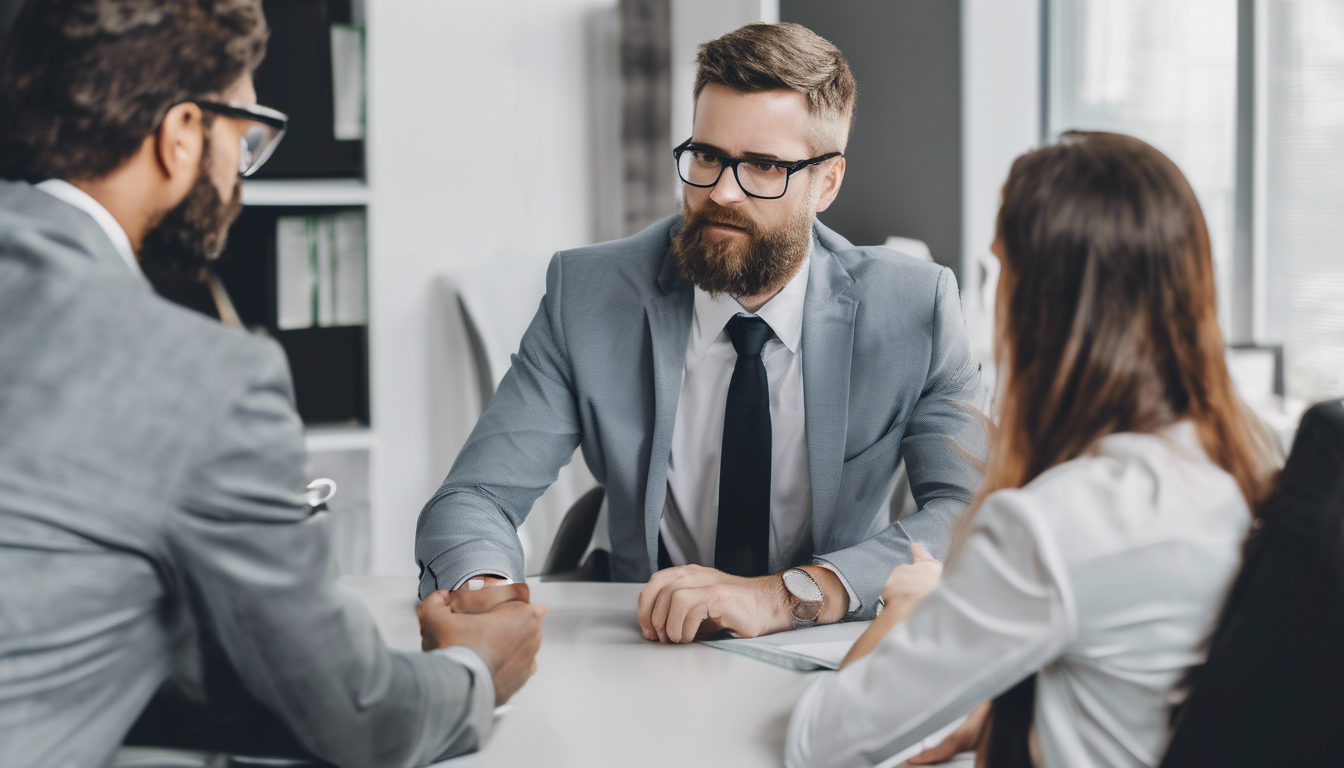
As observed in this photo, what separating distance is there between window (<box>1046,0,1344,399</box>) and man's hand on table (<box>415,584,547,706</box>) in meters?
3.16

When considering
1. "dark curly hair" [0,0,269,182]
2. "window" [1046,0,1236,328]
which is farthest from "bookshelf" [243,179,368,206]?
"window" [1046,0,1236,328]

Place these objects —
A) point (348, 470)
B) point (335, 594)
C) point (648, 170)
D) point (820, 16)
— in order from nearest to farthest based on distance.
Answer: point (335, 594), point (348, 470), point (648, 170), point (820, 16)

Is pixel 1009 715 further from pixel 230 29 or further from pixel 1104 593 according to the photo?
pixel 230 29

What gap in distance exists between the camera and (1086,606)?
30.6 inches

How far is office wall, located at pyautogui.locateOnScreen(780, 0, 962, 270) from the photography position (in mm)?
4184

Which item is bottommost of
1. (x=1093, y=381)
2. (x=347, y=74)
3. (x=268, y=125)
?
(x=1093, y=381)

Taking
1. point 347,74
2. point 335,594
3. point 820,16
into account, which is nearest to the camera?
point 335,594

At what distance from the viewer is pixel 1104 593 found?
775 millimetres

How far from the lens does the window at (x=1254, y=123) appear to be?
3797 mm

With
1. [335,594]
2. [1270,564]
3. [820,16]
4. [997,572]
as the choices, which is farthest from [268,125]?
[820,16]

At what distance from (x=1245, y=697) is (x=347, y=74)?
230 cm

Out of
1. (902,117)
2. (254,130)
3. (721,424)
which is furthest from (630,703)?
(902,117)

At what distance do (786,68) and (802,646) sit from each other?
3.01ft

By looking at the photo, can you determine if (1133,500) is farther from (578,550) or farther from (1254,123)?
(1254,123)
